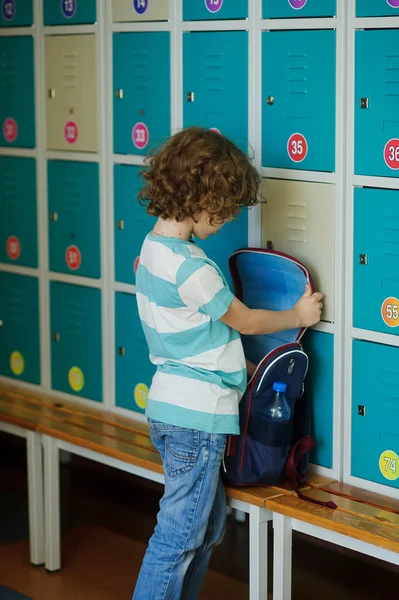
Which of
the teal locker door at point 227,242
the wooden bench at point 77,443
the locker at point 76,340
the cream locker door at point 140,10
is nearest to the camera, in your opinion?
the wooden bench at point 77,443

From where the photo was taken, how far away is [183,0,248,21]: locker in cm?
315

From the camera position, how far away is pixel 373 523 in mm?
2762

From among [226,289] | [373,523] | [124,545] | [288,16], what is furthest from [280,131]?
[124,545]

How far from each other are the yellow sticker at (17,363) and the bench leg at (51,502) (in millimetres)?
637

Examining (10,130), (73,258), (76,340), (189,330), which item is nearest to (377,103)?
(189,330)

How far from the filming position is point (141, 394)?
3713mm

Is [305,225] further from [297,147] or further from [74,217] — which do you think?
[74,217]

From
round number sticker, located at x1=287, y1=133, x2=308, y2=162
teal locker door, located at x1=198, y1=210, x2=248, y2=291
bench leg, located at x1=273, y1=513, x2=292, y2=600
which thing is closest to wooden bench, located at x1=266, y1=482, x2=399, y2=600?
bench leg, located at x1=273, y1=513, x2=292, y2=600

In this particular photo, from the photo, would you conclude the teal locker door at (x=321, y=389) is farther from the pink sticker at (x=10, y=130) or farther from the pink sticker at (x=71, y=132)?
the pink sticker at (x=10, y=130)

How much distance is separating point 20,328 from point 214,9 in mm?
1613

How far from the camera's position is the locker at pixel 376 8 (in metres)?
2.74

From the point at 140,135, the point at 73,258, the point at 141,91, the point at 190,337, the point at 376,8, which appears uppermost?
the point at 376,8

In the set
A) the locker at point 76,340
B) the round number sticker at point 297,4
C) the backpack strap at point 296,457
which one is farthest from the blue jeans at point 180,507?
the round number sticker at point 297,4

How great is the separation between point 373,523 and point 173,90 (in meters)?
1.55
